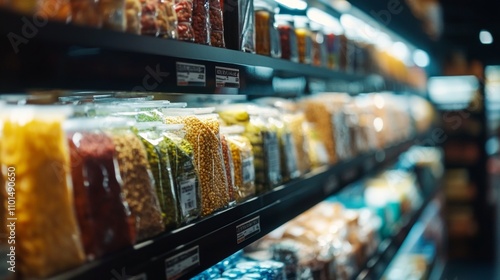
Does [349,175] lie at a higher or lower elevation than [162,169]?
lower

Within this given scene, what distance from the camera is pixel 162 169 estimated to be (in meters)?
1.22

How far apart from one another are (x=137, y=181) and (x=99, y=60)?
29 cm

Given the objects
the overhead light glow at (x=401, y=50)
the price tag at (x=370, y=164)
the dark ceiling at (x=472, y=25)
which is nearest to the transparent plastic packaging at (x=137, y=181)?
the price tag at (x=370, y=164)

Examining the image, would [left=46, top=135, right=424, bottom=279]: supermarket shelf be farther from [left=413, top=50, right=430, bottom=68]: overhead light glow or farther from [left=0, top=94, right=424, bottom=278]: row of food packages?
→ [left=413, top=50, right=430, bottom=68]: overhead light glow

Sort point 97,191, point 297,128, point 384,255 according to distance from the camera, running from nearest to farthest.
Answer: point 97,191 → point 297,128 → point 384,255

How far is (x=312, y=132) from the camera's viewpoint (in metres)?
2.39

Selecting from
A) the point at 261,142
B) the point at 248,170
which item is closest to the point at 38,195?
the point at 248,170

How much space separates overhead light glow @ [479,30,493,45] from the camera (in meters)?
6.09

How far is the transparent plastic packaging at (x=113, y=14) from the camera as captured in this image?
3.27 feet

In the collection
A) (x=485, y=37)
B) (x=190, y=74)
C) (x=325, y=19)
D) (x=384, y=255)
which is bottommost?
(x=384, y=255)

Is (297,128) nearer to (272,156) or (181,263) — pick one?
(272,156)

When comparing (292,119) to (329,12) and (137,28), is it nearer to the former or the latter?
(329,12)

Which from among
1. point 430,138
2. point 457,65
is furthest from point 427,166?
point 457,65

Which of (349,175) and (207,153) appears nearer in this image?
(207,153)
